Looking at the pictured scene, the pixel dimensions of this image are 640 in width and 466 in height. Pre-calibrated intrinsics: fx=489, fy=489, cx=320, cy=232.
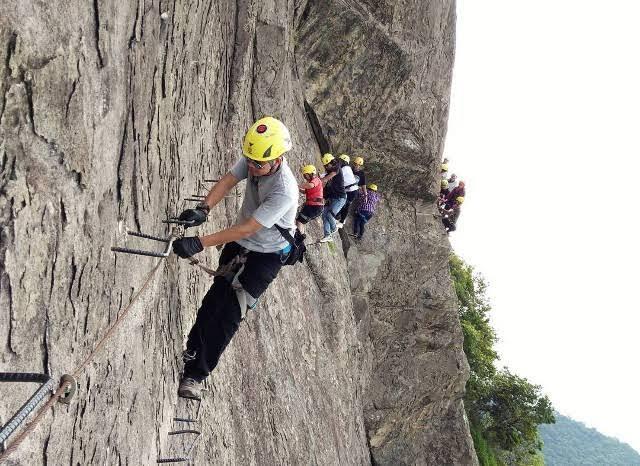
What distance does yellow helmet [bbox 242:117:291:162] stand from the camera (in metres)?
5.01

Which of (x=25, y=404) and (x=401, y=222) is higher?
Answer: (x=401, y=222)

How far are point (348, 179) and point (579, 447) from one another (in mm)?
170303

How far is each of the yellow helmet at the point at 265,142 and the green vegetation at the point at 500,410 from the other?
26951mm

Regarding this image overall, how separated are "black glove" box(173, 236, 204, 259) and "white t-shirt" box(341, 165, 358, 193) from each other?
29.2 feet

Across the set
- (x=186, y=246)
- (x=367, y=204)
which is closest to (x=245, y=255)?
(x=186, y=246)

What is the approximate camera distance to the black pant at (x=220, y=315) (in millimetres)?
5629

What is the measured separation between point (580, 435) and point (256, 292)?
615ft

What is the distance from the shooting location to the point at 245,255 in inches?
225

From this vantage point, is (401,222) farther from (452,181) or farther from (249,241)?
(249,241)

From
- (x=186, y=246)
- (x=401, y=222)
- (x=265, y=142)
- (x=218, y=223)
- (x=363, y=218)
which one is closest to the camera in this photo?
(x=186, y=246)

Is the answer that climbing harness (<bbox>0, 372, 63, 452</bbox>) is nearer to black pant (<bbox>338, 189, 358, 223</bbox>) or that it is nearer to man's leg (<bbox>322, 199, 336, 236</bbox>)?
man's leg (<bbox>322, 199, 336, 236</bbox>)

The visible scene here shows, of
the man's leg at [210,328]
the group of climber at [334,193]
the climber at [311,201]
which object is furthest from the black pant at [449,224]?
the man's leg at [210,328]

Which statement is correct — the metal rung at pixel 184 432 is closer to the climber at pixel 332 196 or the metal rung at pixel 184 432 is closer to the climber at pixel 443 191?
the climber at pixel 332 196

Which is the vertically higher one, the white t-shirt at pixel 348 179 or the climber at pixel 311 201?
the white t-shirt at pixel 348 179
